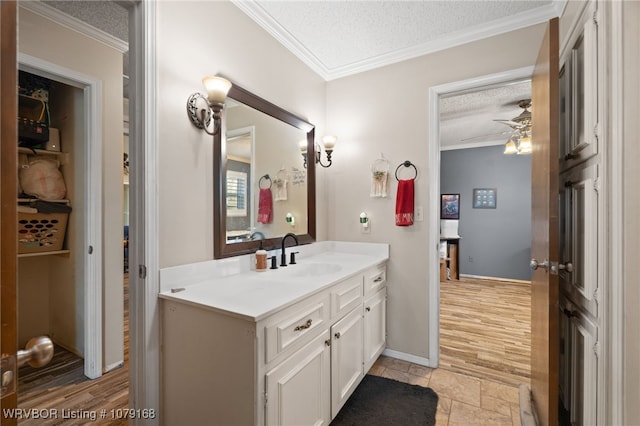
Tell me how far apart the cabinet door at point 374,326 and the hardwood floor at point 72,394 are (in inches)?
59.9

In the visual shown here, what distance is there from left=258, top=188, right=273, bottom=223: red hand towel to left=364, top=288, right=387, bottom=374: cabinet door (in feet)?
3.00

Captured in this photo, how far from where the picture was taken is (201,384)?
1.30 metres

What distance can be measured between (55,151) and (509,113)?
493 cm

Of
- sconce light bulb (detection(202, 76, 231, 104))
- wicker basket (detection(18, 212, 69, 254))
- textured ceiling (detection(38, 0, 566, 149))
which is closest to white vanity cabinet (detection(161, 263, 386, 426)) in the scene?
sconce light bulb (detection(202, 76, 231, 104))

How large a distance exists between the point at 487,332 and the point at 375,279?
1.61 metres

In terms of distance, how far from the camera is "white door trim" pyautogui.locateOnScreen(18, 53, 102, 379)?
220cm

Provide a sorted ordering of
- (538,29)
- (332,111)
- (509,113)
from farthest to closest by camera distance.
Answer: (509,113) < (332,111) < (538,29)

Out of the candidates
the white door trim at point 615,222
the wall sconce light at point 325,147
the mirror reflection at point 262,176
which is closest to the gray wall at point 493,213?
the wall sconce light at point 325,147

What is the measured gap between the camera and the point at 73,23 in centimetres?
211

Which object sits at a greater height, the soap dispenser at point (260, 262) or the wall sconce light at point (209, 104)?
the wall sconce light at point (209, 104)

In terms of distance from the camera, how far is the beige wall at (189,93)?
1.51 m

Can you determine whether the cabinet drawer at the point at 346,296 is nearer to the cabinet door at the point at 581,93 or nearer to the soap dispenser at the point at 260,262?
the soap dispenser at the point at 260,262

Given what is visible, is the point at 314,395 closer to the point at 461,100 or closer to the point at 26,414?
the point at 26,414

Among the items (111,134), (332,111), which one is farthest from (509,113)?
(111,134)
